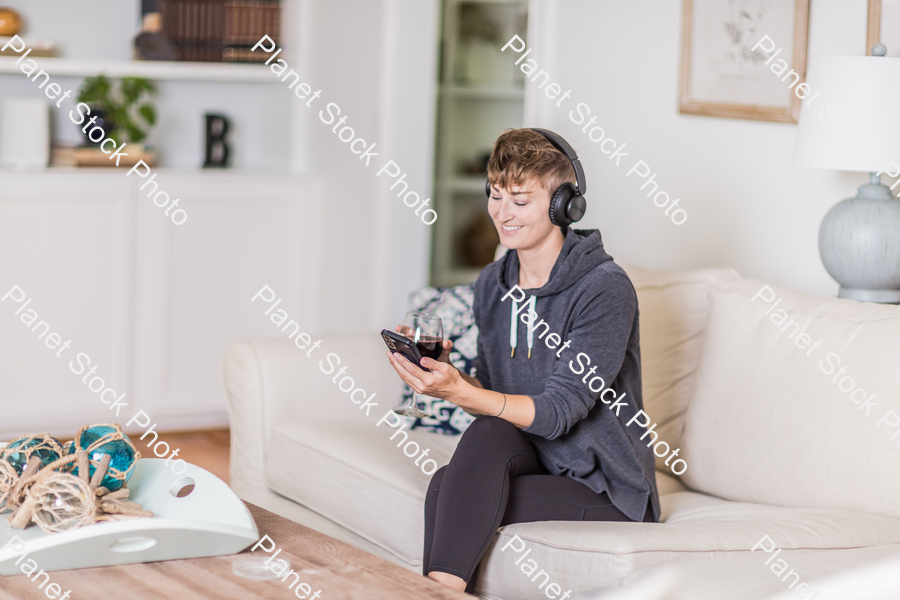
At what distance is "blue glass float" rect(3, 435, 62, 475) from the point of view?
1468 millimetres

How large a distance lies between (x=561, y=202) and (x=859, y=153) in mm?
639

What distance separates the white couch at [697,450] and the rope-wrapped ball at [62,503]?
A: 71 cm

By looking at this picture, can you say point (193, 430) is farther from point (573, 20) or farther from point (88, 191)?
point (573, 20)

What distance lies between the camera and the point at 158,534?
1.39 m

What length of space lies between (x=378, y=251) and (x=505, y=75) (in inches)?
37.8

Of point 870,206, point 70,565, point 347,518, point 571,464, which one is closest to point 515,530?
point 571,464

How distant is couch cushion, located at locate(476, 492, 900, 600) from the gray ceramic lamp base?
1.72ft

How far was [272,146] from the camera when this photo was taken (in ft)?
13.7

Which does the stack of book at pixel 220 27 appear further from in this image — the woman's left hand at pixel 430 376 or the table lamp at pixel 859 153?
the woman's left hand at pixel 430 376

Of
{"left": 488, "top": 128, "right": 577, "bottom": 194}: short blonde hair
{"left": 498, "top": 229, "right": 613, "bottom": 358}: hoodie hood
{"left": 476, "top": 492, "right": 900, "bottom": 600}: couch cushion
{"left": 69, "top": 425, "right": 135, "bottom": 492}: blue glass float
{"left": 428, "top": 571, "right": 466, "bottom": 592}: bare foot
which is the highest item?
{"left": 488, "top": 128, "right": 577, "bottom": 194}: short blonde hair

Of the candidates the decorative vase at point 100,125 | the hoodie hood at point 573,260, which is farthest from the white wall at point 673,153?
the decorative vase at point 100,125

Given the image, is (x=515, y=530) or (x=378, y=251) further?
(x=378, y=251)

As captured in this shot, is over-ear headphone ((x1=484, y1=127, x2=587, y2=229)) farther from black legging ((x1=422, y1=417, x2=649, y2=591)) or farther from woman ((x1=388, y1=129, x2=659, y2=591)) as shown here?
black legging ((x1=422, y1=417, x2=649, y2=591))

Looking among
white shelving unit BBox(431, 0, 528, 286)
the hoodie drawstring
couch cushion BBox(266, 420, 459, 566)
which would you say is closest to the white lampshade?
the hoodie drawstring
